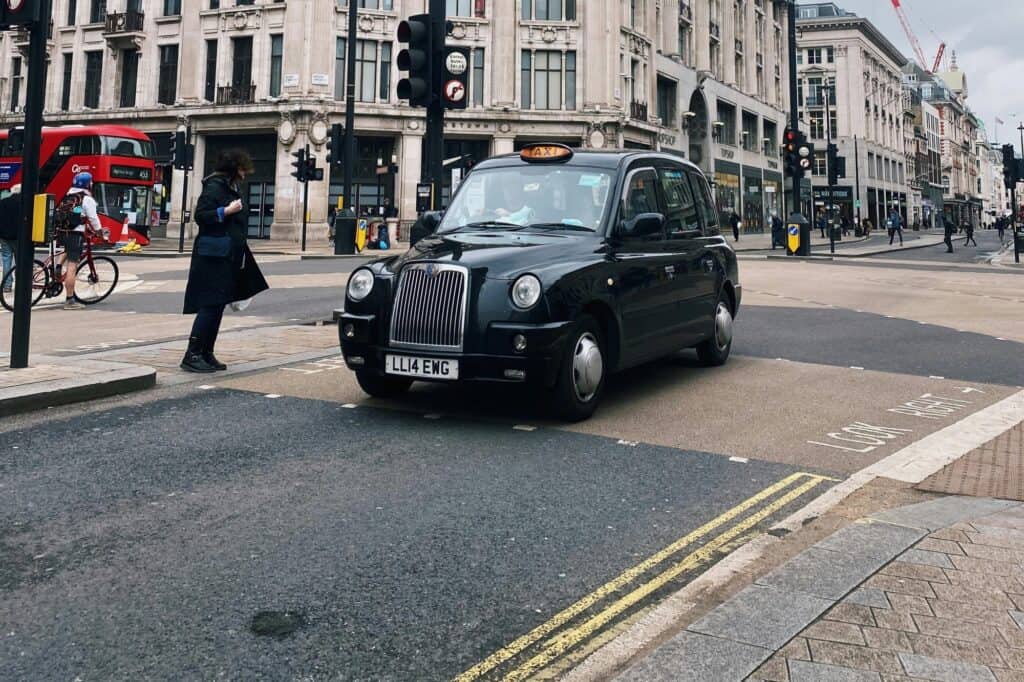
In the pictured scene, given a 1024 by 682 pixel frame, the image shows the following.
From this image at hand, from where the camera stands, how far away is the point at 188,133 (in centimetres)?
4034

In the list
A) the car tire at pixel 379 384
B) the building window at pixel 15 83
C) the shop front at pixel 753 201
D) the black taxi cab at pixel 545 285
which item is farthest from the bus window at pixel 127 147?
the shop front at pixel 753 201

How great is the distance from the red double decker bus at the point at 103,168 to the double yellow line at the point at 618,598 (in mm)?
27756

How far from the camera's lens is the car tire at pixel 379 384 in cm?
589

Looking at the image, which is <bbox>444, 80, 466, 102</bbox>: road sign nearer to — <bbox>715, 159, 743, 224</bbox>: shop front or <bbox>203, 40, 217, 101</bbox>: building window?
<bbox>203, 40, 217, 101</bbox>: building window

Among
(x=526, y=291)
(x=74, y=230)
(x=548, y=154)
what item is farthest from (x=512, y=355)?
(x=74, y=230)

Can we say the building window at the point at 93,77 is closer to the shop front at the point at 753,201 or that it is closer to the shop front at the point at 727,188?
the shop front at the point at 727,188

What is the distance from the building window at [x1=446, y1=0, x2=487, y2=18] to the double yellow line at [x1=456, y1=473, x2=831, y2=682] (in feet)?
133

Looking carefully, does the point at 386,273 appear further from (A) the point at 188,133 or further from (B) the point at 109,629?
(A) the point at 188,133

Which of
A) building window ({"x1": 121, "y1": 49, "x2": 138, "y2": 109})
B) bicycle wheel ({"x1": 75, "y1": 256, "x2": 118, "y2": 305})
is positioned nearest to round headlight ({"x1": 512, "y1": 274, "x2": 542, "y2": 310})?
bicycle wheel ({"x1": 75, "y1": 256, "x2": 118, "y2": 305})

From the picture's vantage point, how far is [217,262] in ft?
22.2

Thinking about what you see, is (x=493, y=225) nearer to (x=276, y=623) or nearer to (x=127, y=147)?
(x=276, y=623)

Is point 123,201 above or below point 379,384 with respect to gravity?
above

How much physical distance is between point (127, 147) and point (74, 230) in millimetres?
18883

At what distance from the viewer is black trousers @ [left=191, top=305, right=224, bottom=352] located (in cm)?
683
